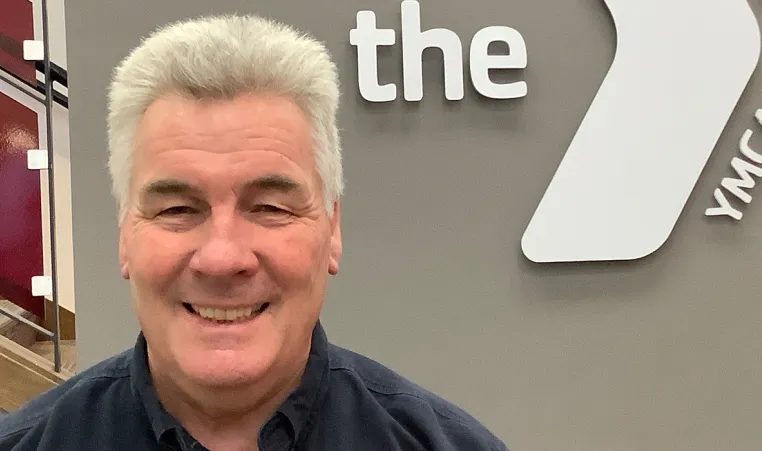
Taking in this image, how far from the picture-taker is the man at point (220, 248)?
838mm

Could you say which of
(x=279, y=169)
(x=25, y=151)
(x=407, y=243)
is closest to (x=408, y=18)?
(x=407, y=243)

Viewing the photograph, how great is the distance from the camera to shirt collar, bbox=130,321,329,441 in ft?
3.02

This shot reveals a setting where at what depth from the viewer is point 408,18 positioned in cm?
161

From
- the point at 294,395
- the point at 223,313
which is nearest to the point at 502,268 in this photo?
the point at 294,395

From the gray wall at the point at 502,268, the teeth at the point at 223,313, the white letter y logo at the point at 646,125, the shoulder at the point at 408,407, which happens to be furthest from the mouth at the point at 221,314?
the white letter y logo at the point at 646,125

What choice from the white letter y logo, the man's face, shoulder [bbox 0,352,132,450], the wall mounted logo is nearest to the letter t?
the wall mounted logo

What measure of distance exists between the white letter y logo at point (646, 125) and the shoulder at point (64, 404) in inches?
40.6

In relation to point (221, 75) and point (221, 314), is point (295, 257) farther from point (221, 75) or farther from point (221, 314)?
point (221, 75)

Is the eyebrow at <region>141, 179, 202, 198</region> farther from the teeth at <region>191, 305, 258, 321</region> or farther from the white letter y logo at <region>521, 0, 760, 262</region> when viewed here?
the white letter y logo at <region>521, 0, 760, 262</region>

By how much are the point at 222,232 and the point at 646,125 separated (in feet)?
3.97

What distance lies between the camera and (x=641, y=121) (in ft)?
5.46

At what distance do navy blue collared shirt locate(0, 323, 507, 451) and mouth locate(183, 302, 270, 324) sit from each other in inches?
5.8

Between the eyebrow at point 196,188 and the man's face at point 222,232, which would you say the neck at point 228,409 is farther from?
the eyebrow at point 196,188

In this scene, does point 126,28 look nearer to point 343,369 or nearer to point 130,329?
point 130,329
